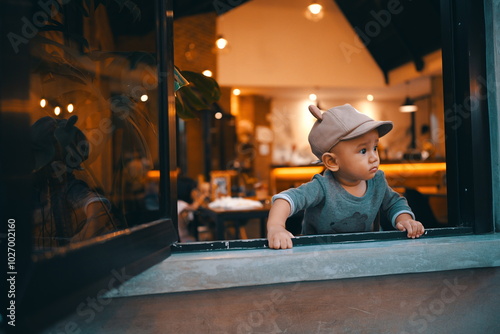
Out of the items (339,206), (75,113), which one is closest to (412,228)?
(339,206)

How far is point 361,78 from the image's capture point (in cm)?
849

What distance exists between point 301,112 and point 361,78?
2.12 m

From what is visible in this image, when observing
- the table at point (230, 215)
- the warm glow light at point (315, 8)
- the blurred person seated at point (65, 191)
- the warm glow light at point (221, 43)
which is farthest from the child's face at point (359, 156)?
the warm glow light at point (221, 43)

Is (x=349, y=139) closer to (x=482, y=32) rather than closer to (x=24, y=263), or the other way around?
(x=482, y=32)

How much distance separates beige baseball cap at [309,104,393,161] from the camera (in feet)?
5.02

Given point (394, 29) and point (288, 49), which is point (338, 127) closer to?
point (288, 49)

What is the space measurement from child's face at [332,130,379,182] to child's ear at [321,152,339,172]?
15 millimetres

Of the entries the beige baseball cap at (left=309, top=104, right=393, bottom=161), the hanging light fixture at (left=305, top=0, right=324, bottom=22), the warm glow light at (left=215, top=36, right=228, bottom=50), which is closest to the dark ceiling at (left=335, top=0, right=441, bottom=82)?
the hanging light fixture at (left=305, top=0, right=324, bottom=22)

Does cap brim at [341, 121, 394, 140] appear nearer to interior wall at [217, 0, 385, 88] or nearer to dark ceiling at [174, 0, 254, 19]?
dark ceiling at [174, 0, 254, 19]

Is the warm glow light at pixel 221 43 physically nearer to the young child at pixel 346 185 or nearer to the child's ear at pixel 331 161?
the young child at pixel 346 185

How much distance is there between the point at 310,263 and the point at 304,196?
0.31 m

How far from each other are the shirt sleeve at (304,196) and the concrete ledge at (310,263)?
175 mm

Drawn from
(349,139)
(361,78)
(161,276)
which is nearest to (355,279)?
(349,139)

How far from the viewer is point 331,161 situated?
1.62m
